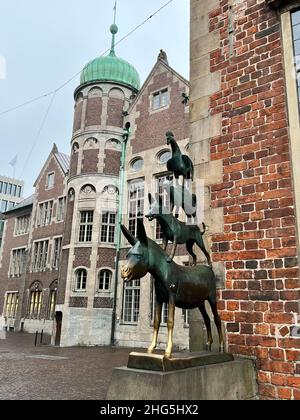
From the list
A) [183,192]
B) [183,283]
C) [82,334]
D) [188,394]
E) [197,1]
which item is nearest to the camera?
[188,394]

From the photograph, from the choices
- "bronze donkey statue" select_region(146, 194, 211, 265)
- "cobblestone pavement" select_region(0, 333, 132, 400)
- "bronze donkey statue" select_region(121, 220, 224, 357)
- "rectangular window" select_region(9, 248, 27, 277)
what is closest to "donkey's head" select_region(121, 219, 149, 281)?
"bronze donkey statue" select_region(121, 220, 224, 357)

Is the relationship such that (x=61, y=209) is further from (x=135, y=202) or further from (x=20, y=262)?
(x=135, y=202)

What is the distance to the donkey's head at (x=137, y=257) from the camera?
363 cm

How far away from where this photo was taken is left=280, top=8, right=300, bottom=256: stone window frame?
4.86 metres

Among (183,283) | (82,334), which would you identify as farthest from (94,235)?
(183,283)

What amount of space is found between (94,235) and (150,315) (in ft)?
17.3

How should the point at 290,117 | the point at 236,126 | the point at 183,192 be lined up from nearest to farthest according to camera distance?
the point at 183,192 → the point at 290,117 → the point at 236,126

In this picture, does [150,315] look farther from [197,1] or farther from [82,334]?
[197,1]

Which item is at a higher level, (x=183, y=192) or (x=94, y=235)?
(x=94, y=235)

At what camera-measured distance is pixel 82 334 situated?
63.6 feet

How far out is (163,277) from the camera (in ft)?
12.8

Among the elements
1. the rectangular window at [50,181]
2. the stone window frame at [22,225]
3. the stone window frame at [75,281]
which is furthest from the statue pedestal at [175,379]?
the stone window frame at [22,225]

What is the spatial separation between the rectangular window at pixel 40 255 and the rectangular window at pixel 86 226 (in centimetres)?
905

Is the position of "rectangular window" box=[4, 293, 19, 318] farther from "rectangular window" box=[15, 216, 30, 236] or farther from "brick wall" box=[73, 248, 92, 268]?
"brick wall" box=[73, 248, 92, 268]
